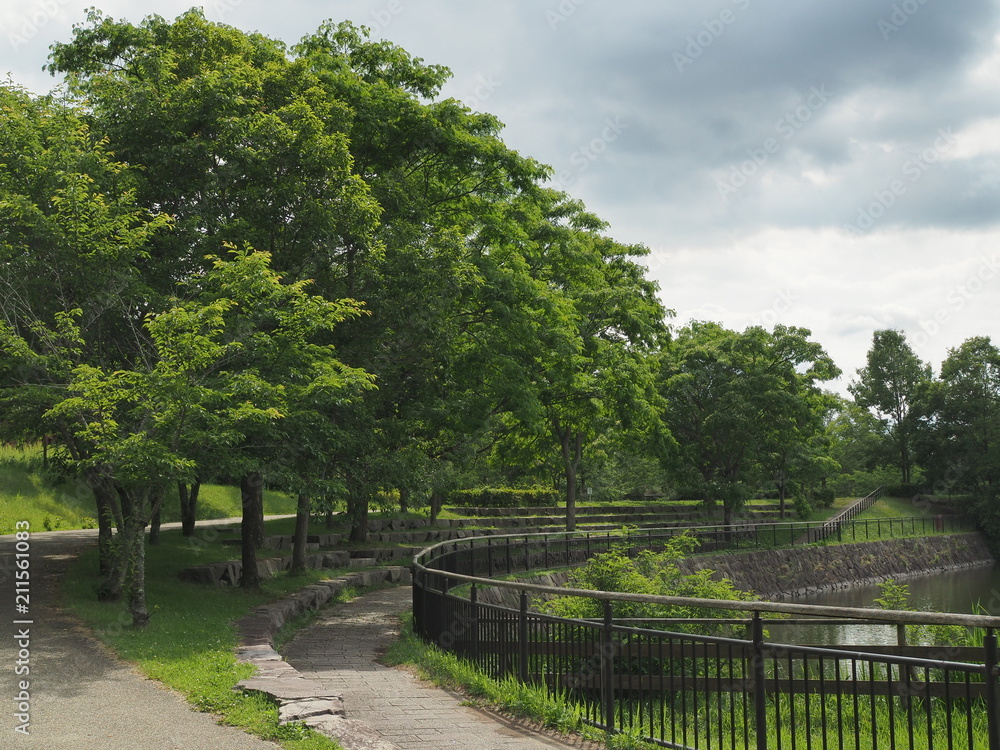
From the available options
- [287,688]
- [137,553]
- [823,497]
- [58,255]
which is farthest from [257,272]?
[823,497]

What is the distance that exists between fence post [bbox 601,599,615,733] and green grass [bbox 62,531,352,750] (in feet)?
7.16

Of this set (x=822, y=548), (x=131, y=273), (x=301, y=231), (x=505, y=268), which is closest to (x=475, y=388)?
(x=505, y=268)

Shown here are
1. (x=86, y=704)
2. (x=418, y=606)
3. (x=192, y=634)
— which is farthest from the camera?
(x=418, y=606)

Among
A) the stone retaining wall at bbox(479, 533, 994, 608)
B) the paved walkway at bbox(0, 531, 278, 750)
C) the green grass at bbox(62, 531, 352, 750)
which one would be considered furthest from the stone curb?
the stone retaining wall at bbox(479, 533, 994, 608)

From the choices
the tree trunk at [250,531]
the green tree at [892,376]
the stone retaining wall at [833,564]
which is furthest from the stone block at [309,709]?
the green tree at [892,376]

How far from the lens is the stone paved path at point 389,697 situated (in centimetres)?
669

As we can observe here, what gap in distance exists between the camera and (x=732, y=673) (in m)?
7.42

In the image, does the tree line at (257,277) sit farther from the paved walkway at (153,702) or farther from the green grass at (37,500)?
the green grass at (37,500)

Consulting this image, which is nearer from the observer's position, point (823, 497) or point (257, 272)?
point (257, 272)

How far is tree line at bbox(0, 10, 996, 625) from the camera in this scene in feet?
40.2

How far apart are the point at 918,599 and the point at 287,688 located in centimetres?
2960

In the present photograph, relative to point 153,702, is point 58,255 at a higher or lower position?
higher

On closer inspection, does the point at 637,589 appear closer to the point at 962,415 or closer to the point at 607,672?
the point at 607,672

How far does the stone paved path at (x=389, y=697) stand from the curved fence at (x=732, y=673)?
0.63 metres
